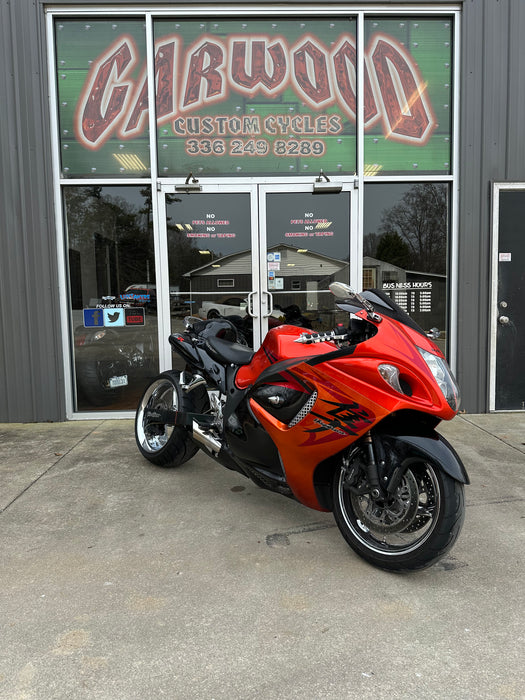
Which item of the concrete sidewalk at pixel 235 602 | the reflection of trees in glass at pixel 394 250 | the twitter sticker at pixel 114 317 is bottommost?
the concrete sidewalk at pixel 235 602

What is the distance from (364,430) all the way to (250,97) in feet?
13.6

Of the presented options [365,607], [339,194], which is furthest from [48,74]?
[365,607]

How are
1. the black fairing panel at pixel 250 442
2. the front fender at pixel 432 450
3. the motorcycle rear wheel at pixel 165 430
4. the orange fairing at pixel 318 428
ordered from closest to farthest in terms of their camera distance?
the front fender at pixel 432 450 → the orange fairing at pixel 318 428 → the black fairing panel at pixel 250 442 → the motorcycle rear wheel at pixel 165 430

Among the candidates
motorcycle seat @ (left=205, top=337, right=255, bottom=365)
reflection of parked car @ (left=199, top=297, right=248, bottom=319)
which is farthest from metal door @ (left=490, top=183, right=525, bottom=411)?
motorcycle seat @ (left=205, top=337, right=255, bottom=365)

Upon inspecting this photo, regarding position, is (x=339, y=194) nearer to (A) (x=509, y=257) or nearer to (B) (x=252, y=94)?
(B) (x=252, y=94)

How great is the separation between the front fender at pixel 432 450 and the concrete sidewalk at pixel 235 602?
1.88ft

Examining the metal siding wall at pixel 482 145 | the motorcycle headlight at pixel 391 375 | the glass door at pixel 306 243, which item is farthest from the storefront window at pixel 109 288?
the motorcycle headlight at pixel 391 375

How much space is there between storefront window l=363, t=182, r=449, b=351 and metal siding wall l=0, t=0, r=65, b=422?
11.0 ft

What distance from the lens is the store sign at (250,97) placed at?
16.1 feet

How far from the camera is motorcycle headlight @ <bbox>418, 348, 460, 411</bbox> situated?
205cm

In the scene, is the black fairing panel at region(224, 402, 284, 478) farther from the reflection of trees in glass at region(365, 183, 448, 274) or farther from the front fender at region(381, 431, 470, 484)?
the reflection of trees in glass at region(365, 183, 448, 274)

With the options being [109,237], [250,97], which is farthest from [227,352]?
[250,97]

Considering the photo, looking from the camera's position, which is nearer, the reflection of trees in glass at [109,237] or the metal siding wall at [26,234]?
the metal siding wall at [26,234]

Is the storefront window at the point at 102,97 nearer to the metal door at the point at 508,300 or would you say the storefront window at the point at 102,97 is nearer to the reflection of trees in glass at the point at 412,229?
the reflection of trees in glass at the point at 412,229
